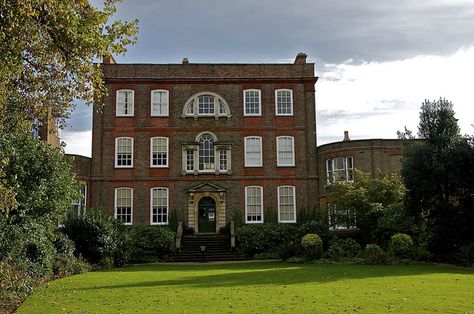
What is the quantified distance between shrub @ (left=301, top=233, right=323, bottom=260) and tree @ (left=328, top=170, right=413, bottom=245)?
112 inches

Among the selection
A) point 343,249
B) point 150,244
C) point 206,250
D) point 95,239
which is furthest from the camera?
point 206,250

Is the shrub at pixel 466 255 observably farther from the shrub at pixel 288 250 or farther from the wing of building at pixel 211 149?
the wing of building at pixel 211 149

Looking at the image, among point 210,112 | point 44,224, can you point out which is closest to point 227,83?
point 210,112

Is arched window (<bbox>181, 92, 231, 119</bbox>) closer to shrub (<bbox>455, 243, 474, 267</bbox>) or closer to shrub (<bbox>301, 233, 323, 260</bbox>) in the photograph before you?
shrub (<bbox>301, 233, 323, 260</bbox>)

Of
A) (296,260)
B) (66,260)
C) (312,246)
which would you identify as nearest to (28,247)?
(66,260)

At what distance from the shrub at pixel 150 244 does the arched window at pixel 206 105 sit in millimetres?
8881

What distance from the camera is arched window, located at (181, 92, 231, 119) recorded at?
34.2 metres

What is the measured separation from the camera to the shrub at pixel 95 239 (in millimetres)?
24359

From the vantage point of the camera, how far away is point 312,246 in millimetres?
26125

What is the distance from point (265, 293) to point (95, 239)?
518 inches

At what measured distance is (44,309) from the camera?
455 inches

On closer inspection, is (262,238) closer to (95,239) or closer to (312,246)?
(312,246)

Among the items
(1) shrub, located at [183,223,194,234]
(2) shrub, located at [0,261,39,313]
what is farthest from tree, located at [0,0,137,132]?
(1) shrub, located at [183,223,194,234]

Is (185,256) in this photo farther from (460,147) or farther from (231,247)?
(460,147)
